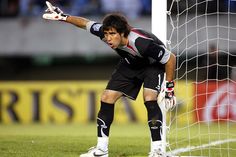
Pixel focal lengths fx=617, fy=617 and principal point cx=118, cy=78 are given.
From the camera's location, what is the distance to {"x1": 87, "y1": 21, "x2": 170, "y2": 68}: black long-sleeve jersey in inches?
270

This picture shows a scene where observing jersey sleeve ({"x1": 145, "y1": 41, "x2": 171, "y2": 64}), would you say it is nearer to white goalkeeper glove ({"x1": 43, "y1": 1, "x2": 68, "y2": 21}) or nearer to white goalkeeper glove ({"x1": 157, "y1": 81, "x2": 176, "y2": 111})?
white goalkeeper glove ({"x1": 157, "y1": 81, "x2": 176, "y2": 111})

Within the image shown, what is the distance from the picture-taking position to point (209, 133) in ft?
38.7

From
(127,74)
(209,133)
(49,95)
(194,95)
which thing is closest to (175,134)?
(209,133)

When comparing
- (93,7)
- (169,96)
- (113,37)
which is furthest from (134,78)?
(93,7)

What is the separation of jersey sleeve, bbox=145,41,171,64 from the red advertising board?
7.39 meters

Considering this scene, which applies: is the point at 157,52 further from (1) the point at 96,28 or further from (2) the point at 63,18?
(2) the point at 63,18

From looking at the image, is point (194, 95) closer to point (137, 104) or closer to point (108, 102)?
point (137, 104)

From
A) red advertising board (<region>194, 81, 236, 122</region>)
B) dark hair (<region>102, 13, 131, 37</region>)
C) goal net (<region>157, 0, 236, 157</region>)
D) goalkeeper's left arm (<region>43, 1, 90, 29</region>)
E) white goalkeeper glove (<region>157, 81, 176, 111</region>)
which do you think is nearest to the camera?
dark hair (<region>102, 13, 131, 37</region>)

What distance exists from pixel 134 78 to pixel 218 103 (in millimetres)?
7512

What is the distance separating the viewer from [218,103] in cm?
1452

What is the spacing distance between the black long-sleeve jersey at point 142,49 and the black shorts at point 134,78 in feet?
0.29

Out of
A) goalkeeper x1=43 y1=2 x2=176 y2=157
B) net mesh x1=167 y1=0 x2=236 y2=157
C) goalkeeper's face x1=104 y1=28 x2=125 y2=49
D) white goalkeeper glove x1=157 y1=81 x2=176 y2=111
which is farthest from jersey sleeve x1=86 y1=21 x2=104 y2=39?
net mesh x1=167 y1=0 x2=236 y2=157

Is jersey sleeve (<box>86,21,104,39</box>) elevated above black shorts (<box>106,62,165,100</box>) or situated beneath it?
elevated above

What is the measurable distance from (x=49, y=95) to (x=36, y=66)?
5.02m
